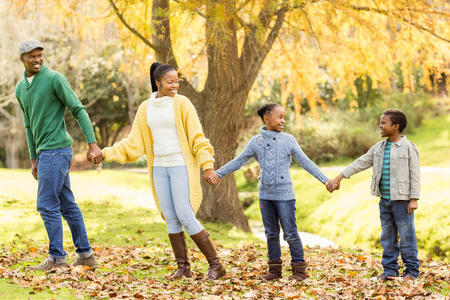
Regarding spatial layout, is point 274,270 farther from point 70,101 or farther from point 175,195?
point 70,101

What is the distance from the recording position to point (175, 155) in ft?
15.5

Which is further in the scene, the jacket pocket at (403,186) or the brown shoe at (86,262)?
the brown shoe at (86,262)

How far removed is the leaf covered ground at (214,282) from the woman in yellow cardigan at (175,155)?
36 cm

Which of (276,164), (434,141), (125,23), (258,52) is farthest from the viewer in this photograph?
(434,141)

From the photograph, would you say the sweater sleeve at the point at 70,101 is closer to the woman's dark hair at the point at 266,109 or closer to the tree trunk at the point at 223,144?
the woman's dark hair at the point at 266,109

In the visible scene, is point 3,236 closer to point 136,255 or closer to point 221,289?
point 136,255

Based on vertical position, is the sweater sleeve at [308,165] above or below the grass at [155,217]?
above

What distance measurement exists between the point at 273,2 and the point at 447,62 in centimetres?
348

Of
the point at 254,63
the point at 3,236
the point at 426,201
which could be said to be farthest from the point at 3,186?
the point at 426,201

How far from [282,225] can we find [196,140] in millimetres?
1090

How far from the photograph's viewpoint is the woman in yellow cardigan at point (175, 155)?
472 cm

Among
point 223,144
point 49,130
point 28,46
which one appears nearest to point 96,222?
point 223,144

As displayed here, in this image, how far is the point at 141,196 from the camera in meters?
13.1

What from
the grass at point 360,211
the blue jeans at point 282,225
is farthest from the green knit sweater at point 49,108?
the grass at point 360,211
